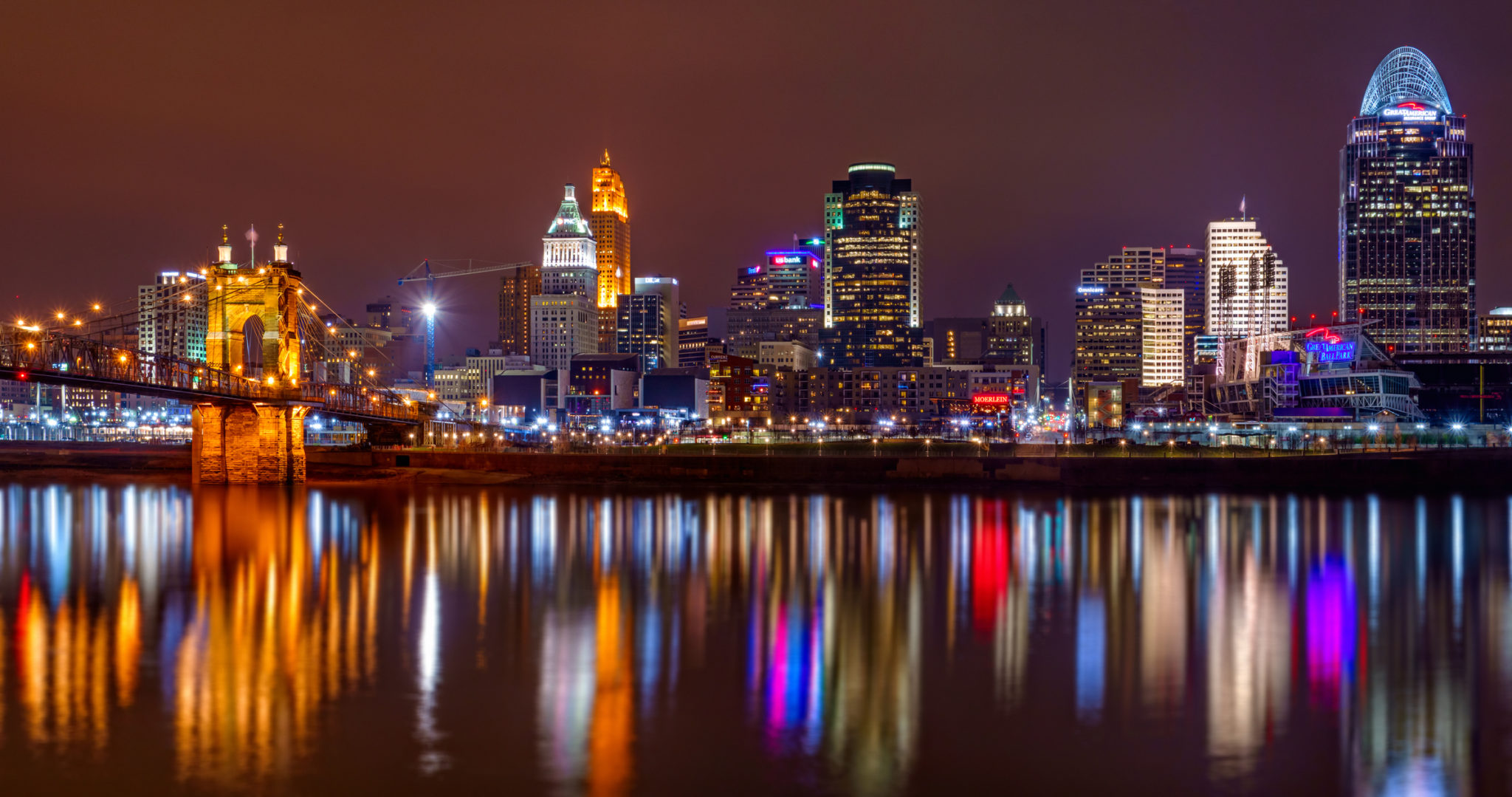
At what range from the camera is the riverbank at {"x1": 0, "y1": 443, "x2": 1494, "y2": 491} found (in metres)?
54.9

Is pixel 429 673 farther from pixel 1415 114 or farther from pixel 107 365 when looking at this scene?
pixel 1415 114

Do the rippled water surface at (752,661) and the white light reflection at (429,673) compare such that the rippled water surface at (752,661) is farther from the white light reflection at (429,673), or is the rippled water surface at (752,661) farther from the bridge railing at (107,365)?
the bridge railing at (107,365)

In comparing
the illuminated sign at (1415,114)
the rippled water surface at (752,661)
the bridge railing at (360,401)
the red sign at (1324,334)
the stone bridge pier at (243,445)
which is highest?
the illuminated sign at (1415,114)

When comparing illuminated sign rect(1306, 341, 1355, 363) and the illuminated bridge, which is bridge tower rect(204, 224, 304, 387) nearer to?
the illuminated bridge

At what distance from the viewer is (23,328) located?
42.9m

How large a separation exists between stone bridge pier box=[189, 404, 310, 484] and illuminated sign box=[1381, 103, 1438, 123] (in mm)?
202970

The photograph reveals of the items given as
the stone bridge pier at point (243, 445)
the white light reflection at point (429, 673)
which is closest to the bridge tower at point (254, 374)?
the stone bridge pier at point (243, 445)

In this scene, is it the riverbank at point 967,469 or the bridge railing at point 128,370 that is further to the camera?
the riverbank at point 967,469

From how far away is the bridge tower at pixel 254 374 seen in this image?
55.8m

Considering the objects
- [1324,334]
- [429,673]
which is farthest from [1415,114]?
[429,673]

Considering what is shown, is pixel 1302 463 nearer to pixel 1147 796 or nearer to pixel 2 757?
pixel 1147 796

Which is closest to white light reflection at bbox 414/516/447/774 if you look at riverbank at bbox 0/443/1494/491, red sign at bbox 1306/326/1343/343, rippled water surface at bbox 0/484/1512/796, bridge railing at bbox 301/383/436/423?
rippled water surface at bbox 0/484/1512/796

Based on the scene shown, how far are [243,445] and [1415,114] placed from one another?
680 feet

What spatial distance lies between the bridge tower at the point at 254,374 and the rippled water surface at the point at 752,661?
19096mm
